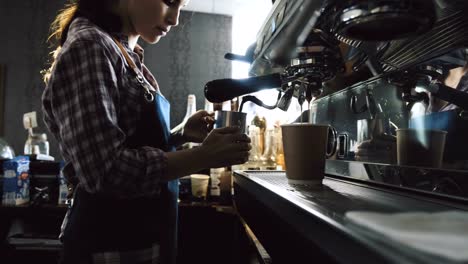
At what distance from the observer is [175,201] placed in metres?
0.88

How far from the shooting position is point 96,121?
1.94ft

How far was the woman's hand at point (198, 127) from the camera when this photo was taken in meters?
1.05

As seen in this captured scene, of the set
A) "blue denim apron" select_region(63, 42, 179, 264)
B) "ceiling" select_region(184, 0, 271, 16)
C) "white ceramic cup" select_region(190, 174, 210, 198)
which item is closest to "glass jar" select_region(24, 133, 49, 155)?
"white ceramic cup" select_region(190, 174, 210, 198)

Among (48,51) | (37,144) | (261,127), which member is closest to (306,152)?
(261,127)

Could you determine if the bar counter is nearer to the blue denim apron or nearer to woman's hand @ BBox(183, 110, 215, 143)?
the blue denim apron

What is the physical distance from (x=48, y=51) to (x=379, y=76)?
2.47m

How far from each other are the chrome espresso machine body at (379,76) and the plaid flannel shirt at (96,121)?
0.19 m

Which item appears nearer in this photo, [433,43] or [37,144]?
[433,43]

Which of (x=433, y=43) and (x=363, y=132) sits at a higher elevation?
(x=433, y=43)

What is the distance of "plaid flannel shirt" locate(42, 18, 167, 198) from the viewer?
1.94 ft

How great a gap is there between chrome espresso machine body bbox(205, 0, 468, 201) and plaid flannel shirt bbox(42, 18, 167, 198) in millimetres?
186

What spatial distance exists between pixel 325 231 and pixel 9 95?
2690 millimetres

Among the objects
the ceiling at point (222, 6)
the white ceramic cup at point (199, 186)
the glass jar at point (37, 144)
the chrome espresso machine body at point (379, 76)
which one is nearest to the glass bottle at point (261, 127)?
the white ceramic cup at point (199, 186)

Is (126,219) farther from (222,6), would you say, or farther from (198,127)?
(222,6)
